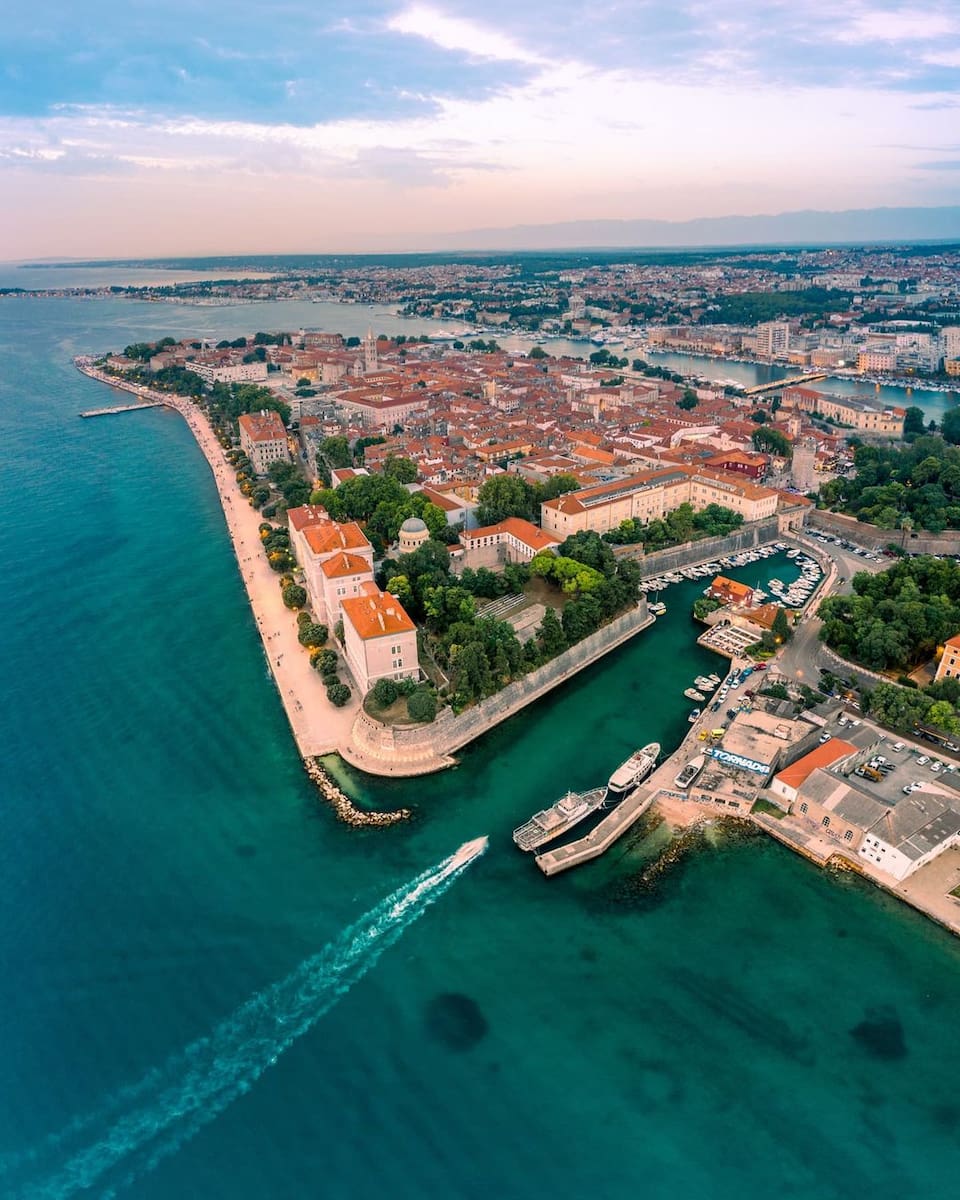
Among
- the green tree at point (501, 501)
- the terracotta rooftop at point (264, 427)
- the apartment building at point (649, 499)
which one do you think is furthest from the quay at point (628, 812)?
the terracotta rooftop at point (264, 427)

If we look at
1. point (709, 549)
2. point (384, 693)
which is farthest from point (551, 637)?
point (709, 549)

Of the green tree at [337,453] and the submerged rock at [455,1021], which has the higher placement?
the green tree at [337,453]

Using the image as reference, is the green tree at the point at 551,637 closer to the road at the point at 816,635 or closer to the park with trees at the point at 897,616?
the road at the point at 816,635

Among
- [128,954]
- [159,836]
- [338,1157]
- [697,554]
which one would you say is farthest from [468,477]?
[338,1157]

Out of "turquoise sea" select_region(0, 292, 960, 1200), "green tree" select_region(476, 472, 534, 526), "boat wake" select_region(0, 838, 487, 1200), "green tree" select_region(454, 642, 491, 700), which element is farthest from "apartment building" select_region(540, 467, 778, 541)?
"boat wake" select_region(0, 838, 487, 1200)

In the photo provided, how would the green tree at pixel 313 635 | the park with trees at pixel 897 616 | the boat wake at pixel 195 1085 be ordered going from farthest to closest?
the green tree at pixel 313 635
the park with trees at pixel 897 616
the boat wake at pixel 195 1085

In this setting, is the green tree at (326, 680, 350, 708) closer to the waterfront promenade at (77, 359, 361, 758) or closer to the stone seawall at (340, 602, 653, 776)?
the waterfront promenade at (77, 359, 361, 758)

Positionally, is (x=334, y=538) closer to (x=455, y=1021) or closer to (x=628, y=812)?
(x=628, y=812)
